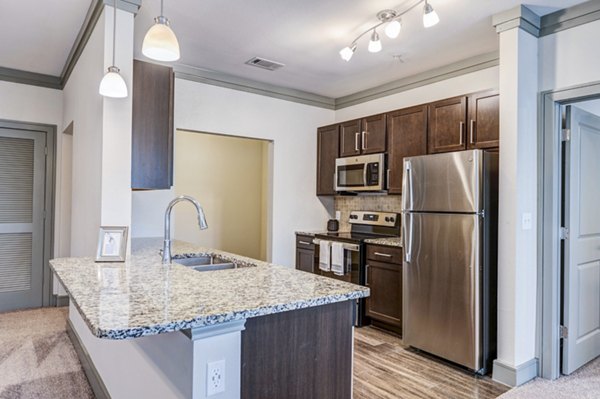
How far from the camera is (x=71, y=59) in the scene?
3793 mm

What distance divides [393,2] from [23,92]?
407 cm

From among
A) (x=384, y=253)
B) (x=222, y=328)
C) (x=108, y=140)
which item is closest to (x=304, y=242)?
(x=384, y=253)

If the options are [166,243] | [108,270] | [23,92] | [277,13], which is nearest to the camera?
[108,270]

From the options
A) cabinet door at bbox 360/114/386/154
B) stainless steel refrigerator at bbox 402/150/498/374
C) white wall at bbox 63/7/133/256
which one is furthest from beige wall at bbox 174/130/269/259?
stainless steel refrigerator at bbox 402/150/498/374

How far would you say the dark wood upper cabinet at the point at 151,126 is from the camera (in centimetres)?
278

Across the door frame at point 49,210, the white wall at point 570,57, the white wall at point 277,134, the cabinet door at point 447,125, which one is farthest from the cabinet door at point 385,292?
the door frame at point 49,210

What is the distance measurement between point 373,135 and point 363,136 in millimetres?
141

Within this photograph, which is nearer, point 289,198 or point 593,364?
point 593,364

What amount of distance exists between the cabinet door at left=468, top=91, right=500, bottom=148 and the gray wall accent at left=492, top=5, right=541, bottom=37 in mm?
517

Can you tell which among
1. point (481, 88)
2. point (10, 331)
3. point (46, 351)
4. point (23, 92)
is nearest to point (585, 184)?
point (481, 88)

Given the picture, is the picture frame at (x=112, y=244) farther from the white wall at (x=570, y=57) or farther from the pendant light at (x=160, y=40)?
the white wall at (x=570, y=57)

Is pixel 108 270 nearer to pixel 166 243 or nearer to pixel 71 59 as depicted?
pixel 166 243

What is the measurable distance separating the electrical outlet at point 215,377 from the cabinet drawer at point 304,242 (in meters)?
3.27

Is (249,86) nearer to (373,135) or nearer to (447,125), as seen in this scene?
(373,135)
